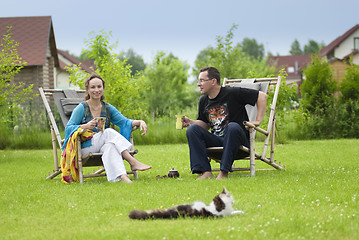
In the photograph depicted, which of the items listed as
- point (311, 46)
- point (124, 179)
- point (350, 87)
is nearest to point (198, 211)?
point (124, 179)

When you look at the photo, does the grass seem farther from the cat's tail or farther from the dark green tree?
the dark green tree

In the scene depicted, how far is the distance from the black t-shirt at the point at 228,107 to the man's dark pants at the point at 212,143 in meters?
0.20

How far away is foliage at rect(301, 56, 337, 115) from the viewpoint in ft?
51.0

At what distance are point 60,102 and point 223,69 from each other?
10878 mm

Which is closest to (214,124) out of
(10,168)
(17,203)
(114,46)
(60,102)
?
(60,102)

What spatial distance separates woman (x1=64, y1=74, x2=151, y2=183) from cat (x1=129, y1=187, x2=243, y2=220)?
2.24 m

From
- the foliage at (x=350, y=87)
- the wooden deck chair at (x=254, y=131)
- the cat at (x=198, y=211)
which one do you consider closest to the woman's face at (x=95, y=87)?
the wooden deck chair at (x=254, y=131)

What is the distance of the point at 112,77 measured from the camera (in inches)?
563

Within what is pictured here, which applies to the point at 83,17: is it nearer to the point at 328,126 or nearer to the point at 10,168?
the point at 10,168

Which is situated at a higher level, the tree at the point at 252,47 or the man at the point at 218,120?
the tree at the point at 252,47

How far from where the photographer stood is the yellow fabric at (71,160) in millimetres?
6605

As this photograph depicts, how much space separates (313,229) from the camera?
3.56 metres

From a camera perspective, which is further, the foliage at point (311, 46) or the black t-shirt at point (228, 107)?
the foliage at point (311, 46)

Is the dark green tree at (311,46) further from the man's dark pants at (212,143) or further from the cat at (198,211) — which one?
the cat at (198,211)
